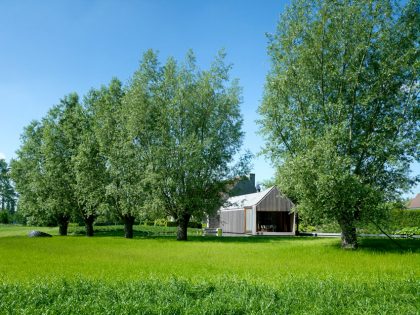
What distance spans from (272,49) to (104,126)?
60.4 feet

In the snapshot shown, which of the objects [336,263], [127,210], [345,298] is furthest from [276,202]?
[345,298]

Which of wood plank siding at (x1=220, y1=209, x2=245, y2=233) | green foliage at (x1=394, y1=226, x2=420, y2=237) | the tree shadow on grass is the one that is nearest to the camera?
the tree shadow on grass

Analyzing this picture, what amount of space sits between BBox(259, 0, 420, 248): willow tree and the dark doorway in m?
24.1

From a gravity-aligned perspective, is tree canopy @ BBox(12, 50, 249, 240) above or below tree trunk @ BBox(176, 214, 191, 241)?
above

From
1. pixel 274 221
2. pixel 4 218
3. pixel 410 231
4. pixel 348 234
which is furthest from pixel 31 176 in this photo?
pixel 4 218

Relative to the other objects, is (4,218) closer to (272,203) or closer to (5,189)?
(5,189)

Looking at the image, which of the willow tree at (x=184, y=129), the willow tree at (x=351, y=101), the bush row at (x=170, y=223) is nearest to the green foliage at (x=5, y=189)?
the bush row at (x=170, y=223)

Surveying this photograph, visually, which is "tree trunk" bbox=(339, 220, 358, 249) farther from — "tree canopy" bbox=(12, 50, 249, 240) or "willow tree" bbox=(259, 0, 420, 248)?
"tree canopy" bbox=(12, 50, 249, 240)

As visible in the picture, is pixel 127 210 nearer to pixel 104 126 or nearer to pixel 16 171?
pixel 104 126

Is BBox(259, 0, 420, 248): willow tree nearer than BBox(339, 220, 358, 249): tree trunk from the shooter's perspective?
Yes

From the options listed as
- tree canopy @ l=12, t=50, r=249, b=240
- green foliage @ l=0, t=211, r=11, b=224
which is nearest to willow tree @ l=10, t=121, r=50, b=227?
tree canopy @ l=12, t=50, r=249, b=240

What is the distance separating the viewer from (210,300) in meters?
8.71

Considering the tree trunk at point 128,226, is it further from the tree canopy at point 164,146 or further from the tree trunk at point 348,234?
the tree trunk at point 348,234

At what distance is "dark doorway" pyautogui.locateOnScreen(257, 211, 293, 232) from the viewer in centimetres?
4757
